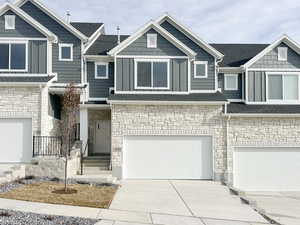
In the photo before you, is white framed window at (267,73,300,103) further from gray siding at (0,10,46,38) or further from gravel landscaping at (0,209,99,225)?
gravel landscaping at (0,209,99,225)

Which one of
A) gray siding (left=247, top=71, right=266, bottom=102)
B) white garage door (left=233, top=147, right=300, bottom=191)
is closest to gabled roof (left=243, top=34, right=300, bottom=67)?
gray siding (left=247, top=71, right=266, bottom=102)

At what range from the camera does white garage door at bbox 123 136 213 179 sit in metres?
20.2

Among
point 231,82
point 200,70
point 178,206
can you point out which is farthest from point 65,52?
point 178,206

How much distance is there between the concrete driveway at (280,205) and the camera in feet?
41.0

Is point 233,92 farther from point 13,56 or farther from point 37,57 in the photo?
point 13,56

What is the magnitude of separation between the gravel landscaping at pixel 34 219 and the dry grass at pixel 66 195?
187 cm

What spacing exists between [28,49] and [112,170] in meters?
7.87

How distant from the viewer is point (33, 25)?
20.7 metres

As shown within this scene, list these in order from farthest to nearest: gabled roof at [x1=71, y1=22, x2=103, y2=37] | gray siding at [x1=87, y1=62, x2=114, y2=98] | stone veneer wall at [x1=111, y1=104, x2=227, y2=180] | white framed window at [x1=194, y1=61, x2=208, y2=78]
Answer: gabled roof at [x1=71, y1=22, x2=103, y2=37]
gray siding at [x1=87, y1=62, x2=114, y2=98]
white framed window at [x1=194, y1=61, x2=208, y2=78]
stone veneer wall at [x1=111, y1=104, x2=227, y2=180]

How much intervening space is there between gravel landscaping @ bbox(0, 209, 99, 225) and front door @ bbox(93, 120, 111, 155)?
13239 millimetres

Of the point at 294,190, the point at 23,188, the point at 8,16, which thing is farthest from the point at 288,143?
the point at 8,16

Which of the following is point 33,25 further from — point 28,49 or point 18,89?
point 18,89

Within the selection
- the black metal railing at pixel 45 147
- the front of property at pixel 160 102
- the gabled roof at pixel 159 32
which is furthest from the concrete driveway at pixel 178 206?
the gabled roof at pixel 159 32

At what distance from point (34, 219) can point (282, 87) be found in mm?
16799
